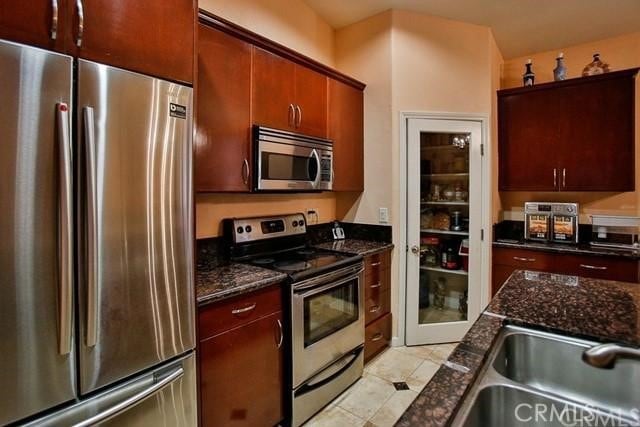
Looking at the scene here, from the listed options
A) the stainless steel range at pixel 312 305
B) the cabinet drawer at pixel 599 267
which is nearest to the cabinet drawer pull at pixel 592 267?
the cabinet drawer at pixel 599 267

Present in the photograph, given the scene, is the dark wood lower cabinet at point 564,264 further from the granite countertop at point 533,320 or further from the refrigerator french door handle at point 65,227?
the refrigerator french door handle at point 65,227

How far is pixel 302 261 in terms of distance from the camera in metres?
2.23

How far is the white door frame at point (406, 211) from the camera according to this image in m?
2.95

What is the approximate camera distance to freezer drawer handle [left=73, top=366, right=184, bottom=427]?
1.10 metres

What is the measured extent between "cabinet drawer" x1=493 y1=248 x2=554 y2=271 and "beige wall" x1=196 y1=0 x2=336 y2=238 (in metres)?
1.61

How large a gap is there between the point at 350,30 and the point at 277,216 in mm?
1908

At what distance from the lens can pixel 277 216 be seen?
2.53 meters

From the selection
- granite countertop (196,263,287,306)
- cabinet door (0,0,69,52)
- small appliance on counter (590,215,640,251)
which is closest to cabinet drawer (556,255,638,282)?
small appliance on counter (590,215,640,251)

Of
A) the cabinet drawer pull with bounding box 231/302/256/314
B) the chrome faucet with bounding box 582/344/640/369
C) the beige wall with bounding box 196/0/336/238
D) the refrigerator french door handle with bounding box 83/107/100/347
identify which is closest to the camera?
the chrome faucet with bounding box 582/344/640/369

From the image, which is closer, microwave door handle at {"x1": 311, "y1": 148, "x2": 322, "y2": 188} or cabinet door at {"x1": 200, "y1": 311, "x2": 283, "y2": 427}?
cabinet door at {"x1": 200, "y1": 311, "x2": 283, "y2": 427}

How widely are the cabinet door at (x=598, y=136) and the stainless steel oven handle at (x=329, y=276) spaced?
224cm

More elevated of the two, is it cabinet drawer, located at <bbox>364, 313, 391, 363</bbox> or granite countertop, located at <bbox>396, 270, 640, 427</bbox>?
granite countertop, located at <bbox>396, 270, 640, 427</bbox>

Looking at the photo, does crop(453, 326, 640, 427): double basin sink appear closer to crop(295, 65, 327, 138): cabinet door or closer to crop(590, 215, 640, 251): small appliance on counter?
crop(295, 65, 327, 138): cabinet door

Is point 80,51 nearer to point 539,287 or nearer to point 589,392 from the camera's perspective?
point 589,392
